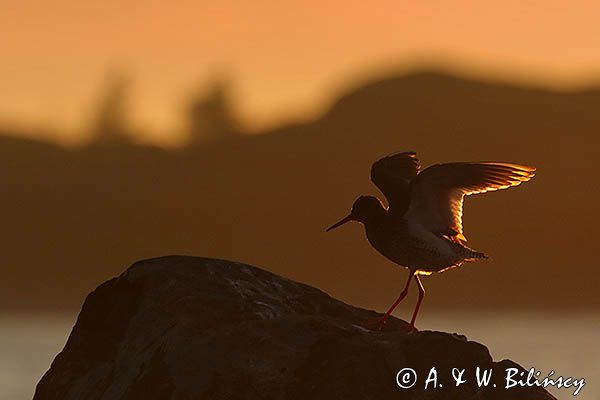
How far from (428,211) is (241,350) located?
164 inches

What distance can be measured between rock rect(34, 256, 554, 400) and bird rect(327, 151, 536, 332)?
5.24 feet

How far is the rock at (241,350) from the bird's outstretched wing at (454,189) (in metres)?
1.95

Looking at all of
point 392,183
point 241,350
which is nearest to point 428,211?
point 392,183

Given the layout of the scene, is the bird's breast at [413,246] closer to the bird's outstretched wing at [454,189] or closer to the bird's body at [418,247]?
the bird's body at [418,247]

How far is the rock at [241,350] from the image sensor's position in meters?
12.4

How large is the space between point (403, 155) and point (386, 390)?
502cm

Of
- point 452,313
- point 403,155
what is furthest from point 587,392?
point 452,313

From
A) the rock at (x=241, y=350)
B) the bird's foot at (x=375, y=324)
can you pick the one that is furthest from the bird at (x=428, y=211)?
the rock at (x=241, y=350)

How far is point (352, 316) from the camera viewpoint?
1491 centimetres

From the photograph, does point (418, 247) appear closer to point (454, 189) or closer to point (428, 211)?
point (428, 211)

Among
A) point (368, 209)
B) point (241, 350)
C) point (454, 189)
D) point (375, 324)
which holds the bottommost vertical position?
point (241, 350)

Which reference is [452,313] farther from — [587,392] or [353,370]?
[353,370]

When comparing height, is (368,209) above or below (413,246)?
above

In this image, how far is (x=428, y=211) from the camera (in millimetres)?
15930
